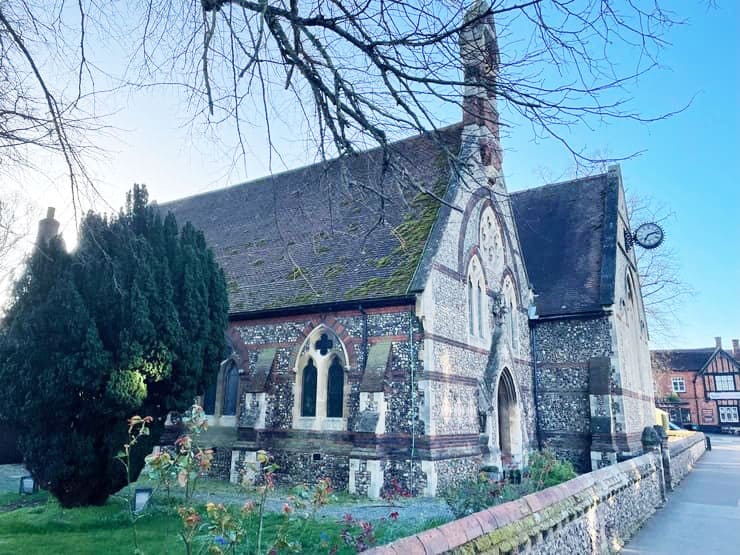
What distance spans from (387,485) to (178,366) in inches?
202

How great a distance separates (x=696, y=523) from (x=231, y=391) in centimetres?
1176

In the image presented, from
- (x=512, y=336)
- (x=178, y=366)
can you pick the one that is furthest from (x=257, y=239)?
(x=512, y=336)

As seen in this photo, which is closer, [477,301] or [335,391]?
[335,391]

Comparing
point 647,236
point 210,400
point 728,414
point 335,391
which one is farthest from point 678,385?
point 210,400

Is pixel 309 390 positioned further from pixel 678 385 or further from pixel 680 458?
pixel 678 385

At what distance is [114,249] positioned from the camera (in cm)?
1028

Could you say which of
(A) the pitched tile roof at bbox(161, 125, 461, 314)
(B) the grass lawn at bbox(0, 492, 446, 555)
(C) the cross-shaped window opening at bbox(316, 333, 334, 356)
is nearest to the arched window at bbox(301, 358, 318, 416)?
(C) the cross-shaped window opening at bbox(316, 333, 334, 356)

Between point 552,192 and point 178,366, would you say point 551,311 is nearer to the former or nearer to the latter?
point 552,192

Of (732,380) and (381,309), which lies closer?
(381,309)

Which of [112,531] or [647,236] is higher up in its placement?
[647,236]

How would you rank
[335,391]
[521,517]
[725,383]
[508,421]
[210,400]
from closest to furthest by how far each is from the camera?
[521,517]
[335,391]
[210,400]
[508,421]
[725,383]

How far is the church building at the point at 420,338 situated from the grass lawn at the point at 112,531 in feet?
11.9

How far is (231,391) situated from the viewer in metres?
15.1

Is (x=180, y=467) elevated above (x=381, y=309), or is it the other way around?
(x=381, y=309)
